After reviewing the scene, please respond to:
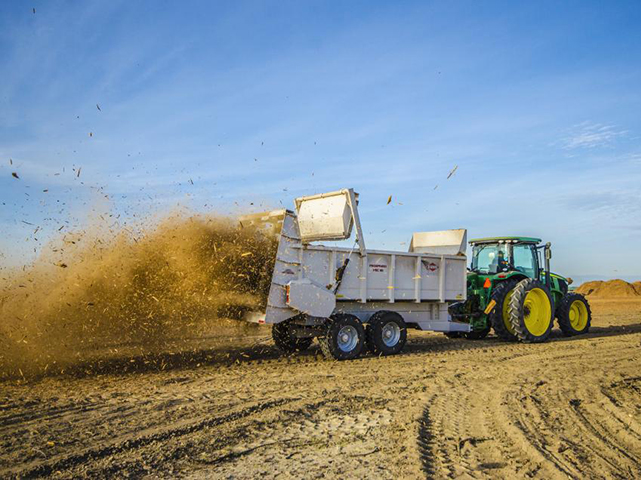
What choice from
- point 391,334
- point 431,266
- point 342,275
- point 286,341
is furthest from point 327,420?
point 431,266

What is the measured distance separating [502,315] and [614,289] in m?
30.5

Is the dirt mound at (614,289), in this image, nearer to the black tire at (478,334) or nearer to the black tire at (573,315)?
the black tire at (573,315)

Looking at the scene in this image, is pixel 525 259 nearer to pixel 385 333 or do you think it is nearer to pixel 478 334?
pixel 478 334

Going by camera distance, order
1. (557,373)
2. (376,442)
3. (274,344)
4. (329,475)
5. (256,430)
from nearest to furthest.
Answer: (329,475), (376,442), (256,430), (557,373), (274,344)

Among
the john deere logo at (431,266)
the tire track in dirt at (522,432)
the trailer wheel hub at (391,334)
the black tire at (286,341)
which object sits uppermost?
the john deere logo at (431,266)

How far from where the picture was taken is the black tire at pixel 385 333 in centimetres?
995

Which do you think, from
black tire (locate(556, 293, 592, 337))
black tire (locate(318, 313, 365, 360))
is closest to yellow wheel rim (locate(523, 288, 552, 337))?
black tire (locate(556, 293, 592, 337))

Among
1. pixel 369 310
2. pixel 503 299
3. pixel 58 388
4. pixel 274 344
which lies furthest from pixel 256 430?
pixel 503 299

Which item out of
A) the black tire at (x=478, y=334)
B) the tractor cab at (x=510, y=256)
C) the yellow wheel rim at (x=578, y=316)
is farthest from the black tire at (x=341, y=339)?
the yellow wheel rim at (x=578, y=316)

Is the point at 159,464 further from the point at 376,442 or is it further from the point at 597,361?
the point at 597,361

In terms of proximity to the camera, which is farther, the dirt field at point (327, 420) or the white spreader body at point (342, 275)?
the white spreader body at point (342, 275)

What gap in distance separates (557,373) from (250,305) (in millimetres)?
4889

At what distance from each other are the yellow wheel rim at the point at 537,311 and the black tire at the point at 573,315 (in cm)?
162

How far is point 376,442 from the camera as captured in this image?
486 centimetres
